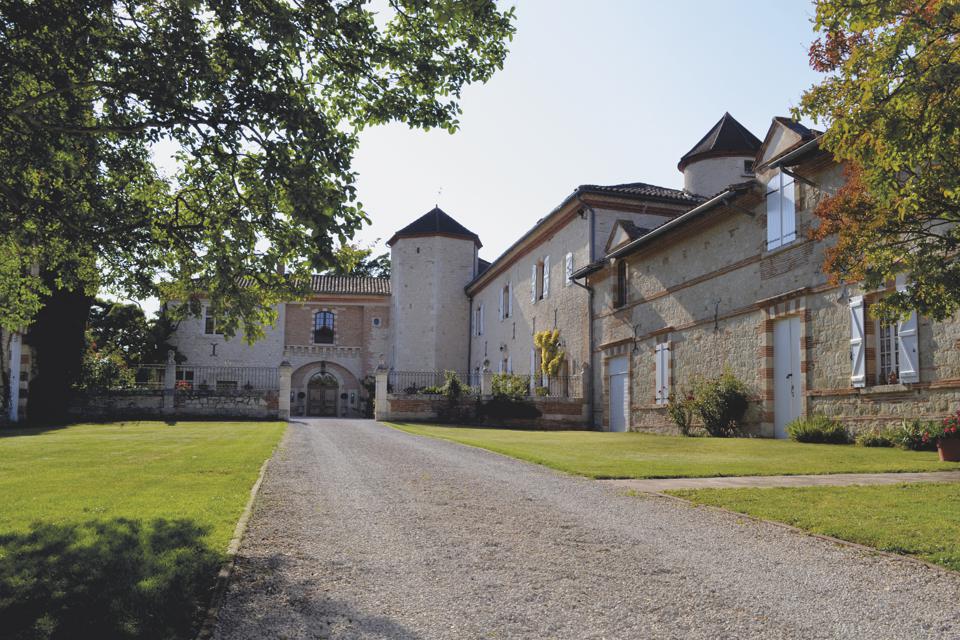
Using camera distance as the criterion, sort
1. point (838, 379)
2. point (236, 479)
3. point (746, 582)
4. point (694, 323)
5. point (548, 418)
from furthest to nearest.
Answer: point (548, 418)
point (694, 323)
point (838, 379)
point (236, 479)
point (746, 582)

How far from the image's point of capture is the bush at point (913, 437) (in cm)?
1241

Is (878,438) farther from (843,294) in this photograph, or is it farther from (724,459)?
(724,459)

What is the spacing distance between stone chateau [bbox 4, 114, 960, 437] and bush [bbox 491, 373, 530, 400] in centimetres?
175

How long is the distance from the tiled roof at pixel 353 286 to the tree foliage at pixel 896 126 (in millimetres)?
39262

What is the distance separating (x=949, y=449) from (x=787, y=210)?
705cm

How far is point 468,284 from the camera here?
1740 inches

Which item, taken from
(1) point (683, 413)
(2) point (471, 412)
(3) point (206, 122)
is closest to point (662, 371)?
(1) point (683, 413)

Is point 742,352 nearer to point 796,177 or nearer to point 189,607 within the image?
point 796,177

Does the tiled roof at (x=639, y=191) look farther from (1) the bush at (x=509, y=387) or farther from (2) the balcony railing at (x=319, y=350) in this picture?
(2) the balcony railing at (x=319, y=350)

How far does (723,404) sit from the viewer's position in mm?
17859

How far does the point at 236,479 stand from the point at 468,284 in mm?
35755

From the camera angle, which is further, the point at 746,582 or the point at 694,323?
the point at 694,323

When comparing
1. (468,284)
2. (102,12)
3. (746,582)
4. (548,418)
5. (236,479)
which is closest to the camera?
(746,582)

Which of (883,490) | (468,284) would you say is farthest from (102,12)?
→ (468,284)
